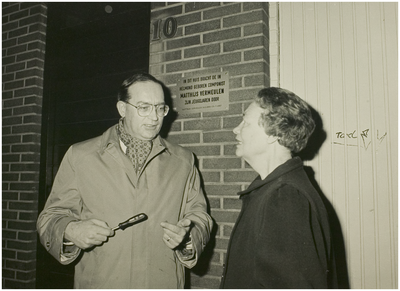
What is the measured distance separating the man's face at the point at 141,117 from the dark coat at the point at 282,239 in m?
0.99

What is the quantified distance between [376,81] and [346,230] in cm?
129

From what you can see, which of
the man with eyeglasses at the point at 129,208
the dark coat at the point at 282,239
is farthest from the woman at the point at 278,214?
the man with eyeglasses at the point at 129,208

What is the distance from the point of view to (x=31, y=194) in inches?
132

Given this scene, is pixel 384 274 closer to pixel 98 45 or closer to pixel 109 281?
pixel 109 281

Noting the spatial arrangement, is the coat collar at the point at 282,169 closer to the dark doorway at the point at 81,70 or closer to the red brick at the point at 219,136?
the red brick at the point at 219,136

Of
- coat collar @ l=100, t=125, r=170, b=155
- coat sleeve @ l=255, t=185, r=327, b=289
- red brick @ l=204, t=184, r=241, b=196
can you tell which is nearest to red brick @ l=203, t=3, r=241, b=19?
coat collar @ l=100, t=125, r=170, b=155

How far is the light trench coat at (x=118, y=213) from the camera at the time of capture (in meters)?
2.01

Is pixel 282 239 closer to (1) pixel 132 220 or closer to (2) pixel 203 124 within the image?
(1) pixel 132 220

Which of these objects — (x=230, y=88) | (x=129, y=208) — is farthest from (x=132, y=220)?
(x=230, y=88)

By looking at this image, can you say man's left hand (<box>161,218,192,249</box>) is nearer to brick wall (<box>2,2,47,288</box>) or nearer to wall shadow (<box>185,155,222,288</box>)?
wall shadow (<box>185,155,222,288</box>)

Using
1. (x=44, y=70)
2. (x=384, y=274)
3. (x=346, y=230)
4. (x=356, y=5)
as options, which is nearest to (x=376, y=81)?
(x=356, y=5)

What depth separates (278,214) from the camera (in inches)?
57.5

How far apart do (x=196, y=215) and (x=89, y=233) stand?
81cm

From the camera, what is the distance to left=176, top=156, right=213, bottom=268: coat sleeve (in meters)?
2.12
